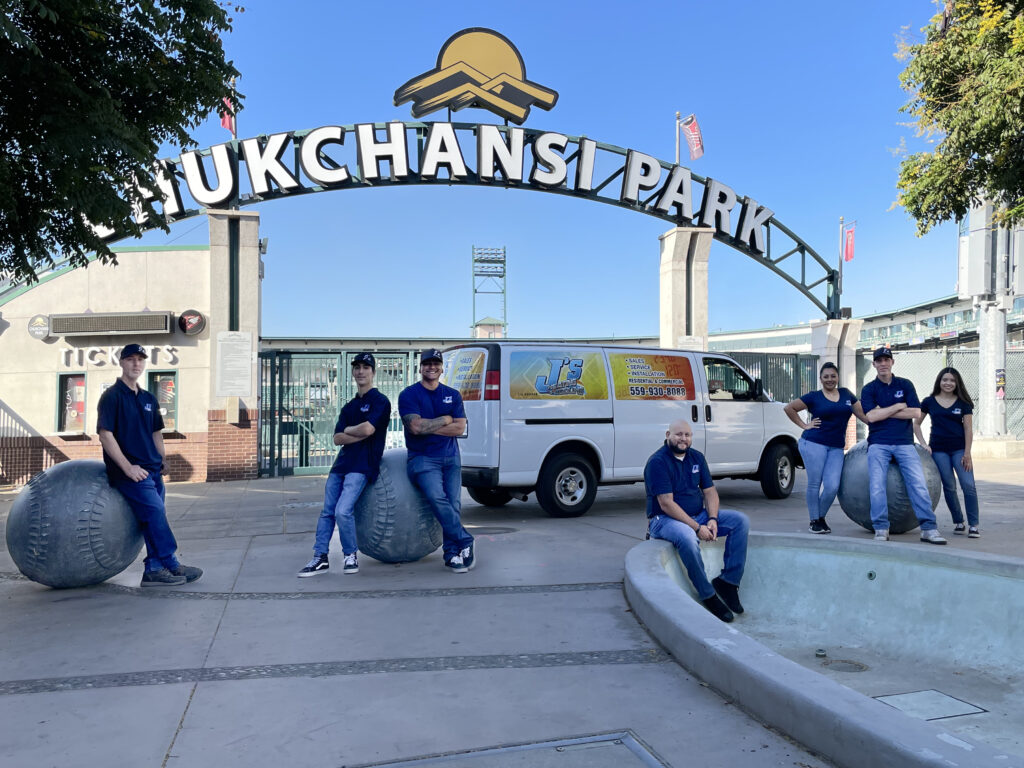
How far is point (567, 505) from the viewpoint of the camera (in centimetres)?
971

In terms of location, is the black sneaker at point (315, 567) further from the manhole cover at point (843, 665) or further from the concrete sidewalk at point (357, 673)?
the manhole cover at point (843, 665)

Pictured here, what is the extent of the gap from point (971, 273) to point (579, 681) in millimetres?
19514

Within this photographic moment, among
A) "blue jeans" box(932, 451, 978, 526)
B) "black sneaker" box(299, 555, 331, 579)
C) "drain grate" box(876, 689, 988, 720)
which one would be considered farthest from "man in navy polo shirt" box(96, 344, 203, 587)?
"blue jeans" box(932, 451, 978, 526)

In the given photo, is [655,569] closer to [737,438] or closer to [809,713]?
[809,713]

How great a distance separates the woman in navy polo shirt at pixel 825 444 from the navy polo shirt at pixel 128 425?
19.6 ft

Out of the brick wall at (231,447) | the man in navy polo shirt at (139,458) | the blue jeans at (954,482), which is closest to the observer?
the man in navy polo shirt at (139,458)

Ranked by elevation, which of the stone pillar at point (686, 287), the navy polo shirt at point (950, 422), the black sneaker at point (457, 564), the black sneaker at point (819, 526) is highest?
the stone pillar at point (686, 287)

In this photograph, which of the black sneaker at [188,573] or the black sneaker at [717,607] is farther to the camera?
the black sneaker at [188,573]

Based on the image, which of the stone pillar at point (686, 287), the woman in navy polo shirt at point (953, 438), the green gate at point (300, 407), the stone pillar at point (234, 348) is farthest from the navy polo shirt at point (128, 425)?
the stone pillar at point (686, 287)

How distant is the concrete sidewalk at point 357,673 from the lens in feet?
10.4

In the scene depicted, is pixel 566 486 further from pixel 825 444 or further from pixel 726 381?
pixel 825 444

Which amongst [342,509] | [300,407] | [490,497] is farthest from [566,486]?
[300,407]

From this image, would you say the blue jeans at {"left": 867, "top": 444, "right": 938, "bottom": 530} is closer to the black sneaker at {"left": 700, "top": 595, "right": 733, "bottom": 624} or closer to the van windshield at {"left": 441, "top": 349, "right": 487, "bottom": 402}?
the black sneaker at {"left": 700, "top": 595, "right": 733, "bottom": 624}

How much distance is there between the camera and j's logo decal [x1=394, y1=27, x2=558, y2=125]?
16312 mm
